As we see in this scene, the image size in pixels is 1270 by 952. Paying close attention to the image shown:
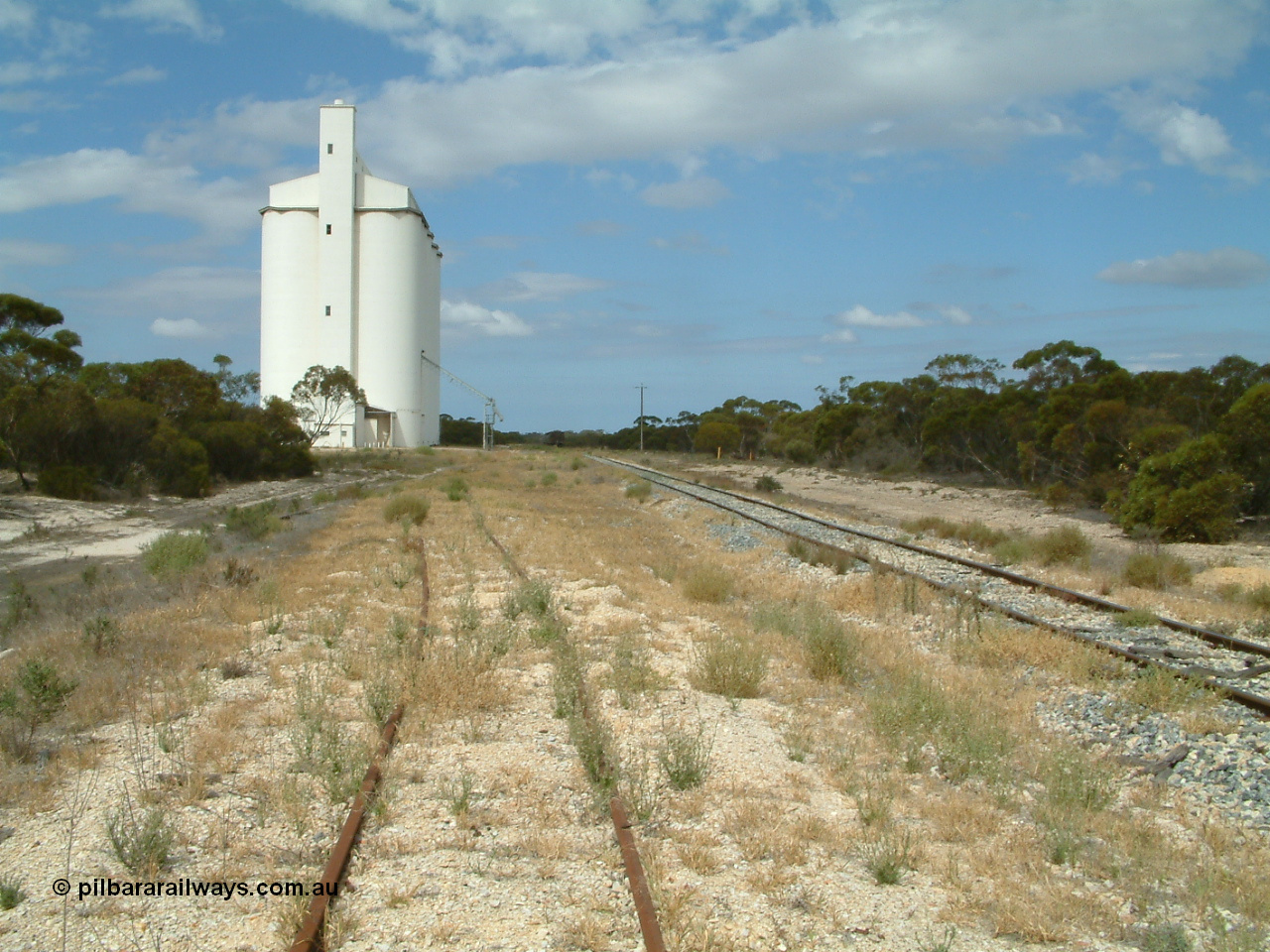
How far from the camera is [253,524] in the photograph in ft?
66.7

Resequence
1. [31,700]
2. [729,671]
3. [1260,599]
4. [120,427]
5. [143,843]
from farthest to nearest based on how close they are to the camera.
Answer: [120,427] < [1260,599] < [729,671] < [31,700] < [143,843]

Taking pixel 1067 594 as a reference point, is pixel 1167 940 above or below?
below

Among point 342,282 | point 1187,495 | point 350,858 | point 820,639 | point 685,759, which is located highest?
point 342,282

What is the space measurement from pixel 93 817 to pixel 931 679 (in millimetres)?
6141

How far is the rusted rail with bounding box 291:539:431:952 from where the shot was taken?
3842mm

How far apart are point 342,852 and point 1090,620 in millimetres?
9303

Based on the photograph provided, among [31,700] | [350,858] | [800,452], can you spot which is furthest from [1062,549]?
[800,452]

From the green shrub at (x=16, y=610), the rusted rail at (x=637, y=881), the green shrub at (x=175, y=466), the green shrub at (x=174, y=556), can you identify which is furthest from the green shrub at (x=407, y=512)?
the rusted rail at (x=637, y=881)

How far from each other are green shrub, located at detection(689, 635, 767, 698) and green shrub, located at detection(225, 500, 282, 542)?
42.3ft

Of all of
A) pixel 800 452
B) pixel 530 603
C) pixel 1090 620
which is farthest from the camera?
pixel 800 452

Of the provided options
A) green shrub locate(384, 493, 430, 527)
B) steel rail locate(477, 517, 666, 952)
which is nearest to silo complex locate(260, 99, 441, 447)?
green shrub locate(384, 493, 430, 527)

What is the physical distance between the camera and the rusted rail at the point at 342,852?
3.84m

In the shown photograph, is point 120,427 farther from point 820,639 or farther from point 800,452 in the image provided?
point 800,452

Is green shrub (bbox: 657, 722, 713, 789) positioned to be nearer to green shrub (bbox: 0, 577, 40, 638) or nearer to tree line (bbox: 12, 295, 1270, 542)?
green shrub (bbox: 0, 577, 40, 638)
